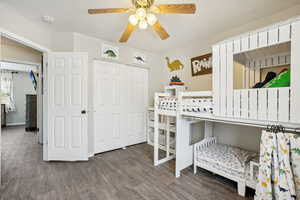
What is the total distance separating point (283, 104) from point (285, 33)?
636 mm

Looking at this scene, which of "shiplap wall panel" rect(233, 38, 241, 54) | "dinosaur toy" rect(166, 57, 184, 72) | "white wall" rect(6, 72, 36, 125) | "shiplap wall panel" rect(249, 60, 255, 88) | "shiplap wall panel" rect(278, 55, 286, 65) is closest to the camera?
"shiplap wall panel" rect(233, 38, 241, 54)

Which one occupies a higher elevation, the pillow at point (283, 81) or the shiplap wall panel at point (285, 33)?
the shiplap wall panel at point (285, 33)

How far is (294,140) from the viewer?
3.67 feet

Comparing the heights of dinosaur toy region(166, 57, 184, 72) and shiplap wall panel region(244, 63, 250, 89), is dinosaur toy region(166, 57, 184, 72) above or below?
above

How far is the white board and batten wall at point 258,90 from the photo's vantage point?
45.4 inches

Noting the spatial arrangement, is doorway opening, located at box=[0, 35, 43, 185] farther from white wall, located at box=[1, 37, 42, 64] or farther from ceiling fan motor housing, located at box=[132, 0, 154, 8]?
ceiling fan motor housing, located at box=[132, 0, 154, 8]

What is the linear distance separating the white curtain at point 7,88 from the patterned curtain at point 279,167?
8.01 m

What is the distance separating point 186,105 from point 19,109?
7363 mm

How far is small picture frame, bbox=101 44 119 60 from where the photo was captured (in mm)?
2920

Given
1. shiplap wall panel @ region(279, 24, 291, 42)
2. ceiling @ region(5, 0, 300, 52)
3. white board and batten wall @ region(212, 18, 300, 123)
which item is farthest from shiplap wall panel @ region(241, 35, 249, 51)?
ceiling @ region(5, 0, 300, 52)

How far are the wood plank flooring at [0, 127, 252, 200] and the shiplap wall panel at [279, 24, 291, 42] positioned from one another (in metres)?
1.81

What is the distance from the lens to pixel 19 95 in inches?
232

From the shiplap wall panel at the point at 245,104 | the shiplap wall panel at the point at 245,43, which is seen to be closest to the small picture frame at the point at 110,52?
the shiplap wall panel at the point at 245,43

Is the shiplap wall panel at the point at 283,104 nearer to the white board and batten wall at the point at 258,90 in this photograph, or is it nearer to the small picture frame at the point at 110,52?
the white board and batten wall at the point at 258,90
